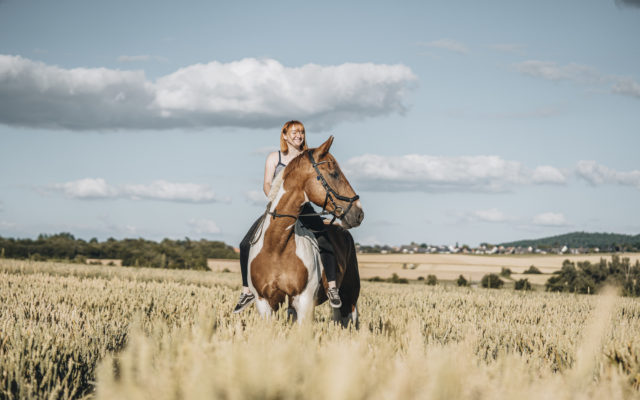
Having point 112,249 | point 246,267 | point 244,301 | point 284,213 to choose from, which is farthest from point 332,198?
point 112,249

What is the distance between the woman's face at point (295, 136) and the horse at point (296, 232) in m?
0.81

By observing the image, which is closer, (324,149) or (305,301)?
(324,149)

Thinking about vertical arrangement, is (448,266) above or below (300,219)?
below

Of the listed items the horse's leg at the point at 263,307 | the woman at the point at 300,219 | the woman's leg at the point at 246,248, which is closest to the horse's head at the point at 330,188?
the woman at the point at 300,219

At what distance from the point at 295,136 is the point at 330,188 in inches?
55.5

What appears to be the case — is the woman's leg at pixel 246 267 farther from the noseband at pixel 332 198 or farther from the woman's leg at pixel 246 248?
the noseband at pixel 332 198

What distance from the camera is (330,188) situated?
5.89 metres

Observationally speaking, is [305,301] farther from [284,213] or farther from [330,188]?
[330,188]

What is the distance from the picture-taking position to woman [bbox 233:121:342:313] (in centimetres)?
684

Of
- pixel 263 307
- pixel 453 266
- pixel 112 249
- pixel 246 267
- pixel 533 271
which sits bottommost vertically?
pixel 533 271

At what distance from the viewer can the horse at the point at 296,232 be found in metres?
5.92

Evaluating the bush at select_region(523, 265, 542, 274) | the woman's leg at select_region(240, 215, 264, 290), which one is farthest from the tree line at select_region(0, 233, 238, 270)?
the woman's leg at select_region(240, 215, 264, 290)

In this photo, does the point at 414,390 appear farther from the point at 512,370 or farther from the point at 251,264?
the point at 251,264

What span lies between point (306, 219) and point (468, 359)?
12.6ft
